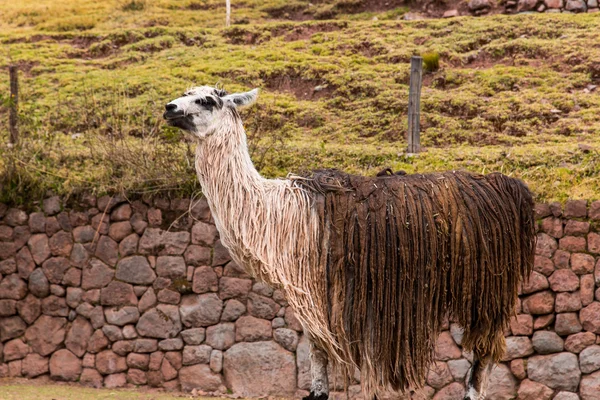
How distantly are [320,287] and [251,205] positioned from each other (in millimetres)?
661

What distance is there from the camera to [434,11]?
1714cm

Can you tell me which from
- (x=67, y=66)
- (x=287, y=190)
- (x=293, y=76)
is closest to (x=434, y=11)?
(x=293, y=76)

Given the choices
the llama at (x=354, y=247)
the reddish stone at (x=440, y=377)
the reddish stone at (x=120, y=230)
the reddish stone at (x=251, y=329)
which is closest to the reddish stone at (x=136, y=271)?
the reddish stone at (x=120, y=230)

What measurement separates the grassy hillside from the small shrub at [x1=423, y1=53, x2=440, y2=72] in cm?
16

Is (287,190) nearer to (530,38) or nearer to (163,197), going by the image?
(163,197)

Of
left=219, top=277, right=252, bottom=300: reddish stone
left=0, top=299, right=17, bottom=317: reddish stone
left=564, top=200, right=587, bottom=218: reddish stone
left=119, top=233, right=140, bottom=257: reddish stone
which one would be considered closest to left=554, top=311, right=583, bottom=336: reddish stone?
left=564, top=200, right=587, bottom=218: reddish stone

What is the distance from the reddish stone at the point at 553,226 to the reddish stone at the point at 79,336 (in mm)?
4556

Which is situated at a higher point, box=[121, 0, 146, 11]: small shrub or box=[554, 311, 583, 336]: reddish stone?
box=[121, 0, 146, 11]: small shrub

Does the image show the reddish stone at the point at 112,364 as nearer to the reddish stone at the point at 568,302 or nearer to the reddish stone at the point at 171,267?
the reddish stone at the point at 171,267

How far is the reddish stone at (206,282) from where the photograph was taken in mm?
8469

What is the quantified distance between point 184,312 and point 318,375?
3451 millimetres

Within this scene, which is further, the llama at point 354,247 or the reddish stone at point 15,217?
the reddish stone at point 15,217

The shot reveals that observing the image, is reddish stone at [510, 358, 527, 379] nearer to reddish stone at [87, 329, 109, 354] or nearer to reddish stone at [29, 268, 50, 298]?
reddish stone at [87, 329, 109, 354]

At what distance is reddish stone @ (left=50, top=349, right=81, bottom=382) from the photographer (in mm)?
8719
